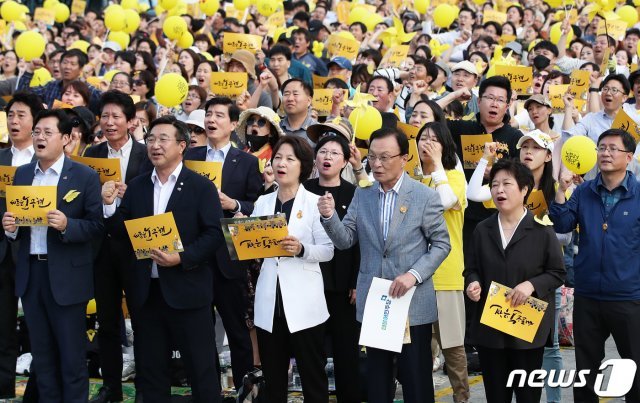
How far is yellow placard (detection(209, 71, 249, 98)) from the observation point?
34.7ft

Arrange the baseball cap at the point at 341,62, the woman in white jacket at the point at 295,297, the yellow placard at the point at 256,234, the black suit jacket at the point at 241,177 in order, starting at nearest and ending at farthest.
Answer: the yellow placard at the point at 256,234 → the woman in white jacket at the point at 295,297 → the black suit jacket at the point at 241,177 → the baseball cap at the point at 341,62

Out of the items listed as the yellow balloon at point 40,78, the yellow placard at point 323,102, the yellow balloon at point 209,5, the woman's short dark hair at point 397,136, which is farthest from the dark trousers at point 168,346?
the yellow balloon at point 209,5

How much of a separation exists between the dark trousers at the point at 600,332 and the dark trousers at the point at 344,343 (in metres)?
1.50

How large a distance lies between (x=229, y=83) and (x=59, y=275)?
3910mm

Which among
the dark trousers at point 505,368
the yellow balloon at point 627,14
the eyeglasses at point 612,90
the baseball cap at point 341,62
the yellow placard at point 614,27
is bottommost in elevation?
the dark trousers at point 505,368

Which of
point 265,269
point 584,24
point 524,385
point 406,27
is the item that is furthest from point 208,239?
point 584,24

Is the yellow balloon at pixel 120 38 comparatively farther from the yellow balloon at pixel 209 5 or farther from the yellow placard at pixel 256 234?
the yellow placard at pixel 256 234

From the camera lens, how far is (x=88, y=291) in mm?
7316

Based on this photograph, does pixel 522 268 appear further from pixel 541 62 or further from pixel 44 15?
pixel 44 15

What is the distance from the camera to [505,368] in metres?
6.68

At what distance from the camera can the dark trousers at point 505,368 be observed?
658 cm

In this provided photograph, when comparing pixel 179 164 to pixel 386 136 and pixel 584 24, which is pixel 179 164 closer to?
pixel 386 136

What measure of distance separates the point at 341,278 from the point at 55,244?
1.96 metres

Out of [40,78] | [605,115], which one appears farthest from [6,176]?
[605,115]
